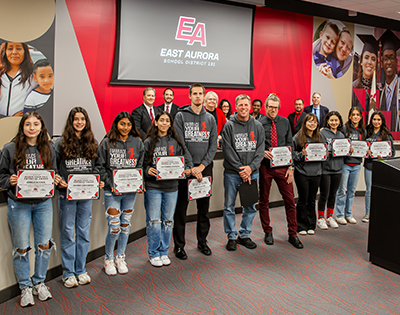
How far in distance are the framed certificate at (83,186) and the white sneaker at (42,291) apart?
71cm

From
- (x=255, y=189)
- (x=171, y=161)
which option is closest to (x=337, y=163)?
(x=255, y=189)

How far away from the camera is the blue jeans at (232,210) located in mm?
3883

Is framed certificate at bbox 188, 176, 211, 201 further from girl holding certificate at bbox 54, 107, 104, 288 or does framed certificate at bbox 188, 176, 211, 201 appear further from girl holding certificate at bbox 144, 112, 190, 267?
girl holding certificate at bbox 54, 107, 104, 288

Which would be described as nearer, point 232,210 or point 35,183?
point 35,183

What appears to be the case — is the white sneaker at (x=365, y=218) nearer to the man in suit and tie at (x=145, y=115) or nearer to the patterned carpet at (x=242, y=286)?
the patterned carpet at (x=242, y=286)

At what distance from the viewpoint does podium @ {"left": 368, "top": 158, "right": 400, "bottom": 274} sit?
342 centimetres

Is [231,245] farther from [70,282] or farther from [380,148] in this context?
[380,148]

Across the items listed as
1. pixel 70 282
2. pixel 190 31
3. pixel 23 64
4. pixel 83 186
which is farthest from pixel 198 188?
pixel 190 31

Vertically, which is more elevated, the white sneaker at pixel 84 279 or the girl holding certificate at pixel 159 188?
the girl holding certificate at pixel 159 188

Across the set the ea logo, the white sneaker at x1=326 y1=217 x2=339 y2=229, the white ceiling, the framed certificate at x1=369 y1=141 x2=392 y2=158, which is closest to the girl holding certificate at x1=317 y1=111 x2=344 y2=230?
the white sneaker at x1=326 y1=217 x2=339 y2=229

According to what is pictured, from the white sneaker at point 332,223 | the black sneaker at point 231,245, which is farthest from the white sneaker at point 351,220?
the black sneaker at point 231,245

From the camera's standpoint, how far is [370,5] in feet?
23.0

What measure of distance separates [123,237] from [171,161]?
814mm

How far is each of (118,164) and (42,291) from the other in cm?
115
